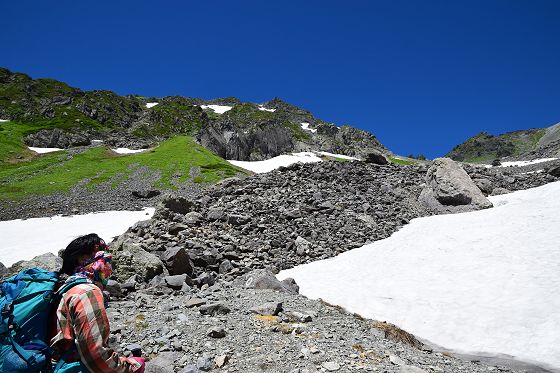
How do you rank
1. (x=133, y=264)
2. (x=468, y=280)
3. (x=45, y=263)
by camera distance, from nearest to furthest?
1. (x=45, y=263)
2. (x=133, y=264)
3. (x=468, y=280)

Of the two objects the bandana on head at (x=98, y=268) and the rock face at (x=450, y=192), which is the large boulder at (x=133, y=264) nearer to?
the bandana on head at (x=98, y=268)

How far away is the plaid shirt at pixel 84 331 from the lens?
434cm

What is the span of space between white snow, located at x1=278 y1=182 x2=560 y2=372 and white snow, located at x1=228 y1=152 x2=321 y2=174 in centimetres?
6670

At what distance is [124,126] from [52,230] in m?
143

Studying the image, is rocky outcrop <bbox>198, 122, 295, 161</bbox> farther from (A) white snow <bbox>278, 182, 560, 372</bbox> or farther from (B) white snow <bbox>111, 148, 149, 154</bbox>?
(A) white snow <bbox>278, 182, 560, 372</bbox>

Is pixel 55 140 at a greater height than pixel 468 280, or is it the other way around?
pixel 55 140

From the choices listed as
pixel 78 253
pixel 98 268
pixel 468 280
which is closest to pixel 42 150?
pixel 468 280

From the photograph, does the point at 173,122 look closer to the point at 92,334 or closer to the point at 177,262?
the point at 177,262

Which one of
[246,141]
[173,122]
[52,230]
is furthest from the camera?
[173,122]

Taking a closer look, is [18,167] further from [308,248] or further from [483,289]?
[483,289]

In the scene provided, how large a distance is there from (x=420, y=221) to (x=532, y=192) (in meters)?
9.60

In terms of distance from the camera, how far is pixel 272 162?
366 feet

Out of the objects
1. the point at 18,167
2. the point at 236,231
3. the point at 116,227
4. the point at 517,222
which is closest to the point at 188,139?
the point at 18,167

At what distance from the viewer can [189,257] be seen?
60.7 ft
